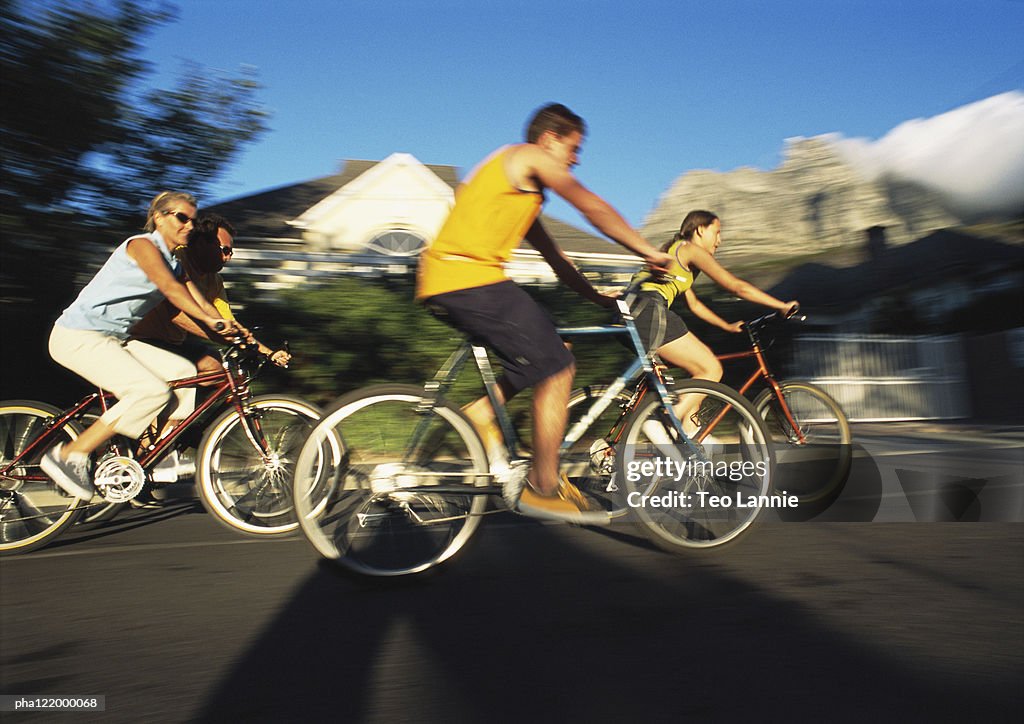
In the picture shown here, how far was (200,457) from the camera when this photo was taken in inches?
192

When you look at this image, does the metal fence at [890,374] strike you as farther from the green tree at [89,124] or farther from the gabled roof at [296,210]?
the green tree at [89,124]

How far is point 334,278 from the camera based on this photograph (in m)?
9.09

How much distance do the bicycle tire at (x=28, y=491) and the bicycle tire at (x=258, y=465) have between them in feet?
2.43

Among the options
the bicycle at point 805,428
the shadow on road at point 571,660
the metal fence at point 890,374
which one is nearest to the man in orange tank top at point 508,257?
the shadow on road at point 571,660

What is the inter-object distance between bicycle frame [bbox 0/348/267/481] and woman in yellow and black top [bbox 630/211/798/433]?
7.84 feet

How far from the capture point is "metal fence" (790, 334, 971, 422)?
13430 mm

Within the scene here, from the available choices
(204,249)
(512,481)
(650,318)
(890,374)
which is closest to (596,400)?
(650,318)

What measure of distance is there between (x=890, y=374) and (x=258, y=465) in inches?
459

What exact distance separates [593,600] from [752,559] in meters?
1.13

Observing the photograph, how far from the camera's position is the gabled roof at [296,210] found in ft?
49.4

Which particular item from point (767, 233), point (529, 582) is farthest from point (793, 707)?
point (767, 233)

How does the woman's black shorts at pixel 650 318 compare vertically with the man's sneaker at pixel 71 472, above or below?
above

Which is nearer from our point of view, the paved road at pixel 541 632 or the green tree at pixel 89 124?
the paved road at pixel 541 632

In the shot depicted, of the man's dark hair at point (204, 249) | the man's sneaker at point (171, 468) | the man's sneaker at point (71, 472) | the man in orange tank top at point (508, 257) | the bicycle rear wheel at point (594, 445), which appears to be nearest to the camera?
the man in orange tank top at point (508, 257)
